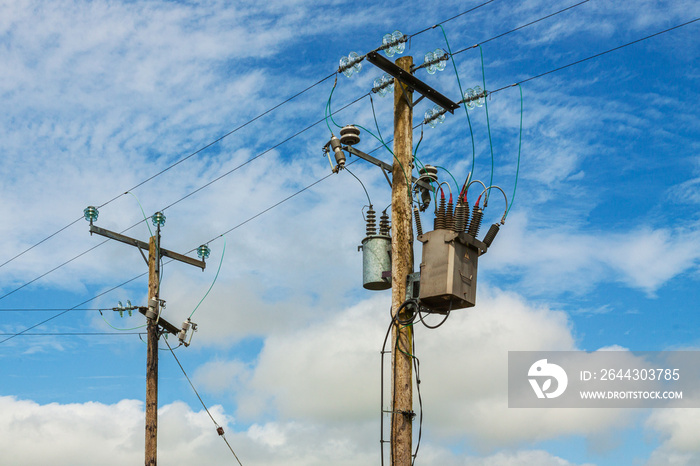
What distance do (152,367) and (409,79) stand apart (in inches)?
382

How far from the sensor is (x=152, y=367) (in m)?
17.7

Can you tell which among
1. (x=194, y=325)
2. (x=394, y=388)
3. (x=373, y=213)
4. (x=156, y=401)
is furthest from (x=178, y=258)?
(x=394, y=388)

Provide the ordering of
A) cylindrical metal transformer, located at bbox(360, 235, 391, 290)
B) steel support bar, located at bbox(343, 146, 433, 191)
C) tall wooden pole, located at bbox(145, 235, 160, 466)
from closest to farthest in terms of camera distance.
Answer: cylindrical metal transformer, located at bbox(360, 235, 391, 290), steel support bar, located at bbox(343, 146, 433, 191), tall wooden pole, located at bbox(145, 235, 160, 466)

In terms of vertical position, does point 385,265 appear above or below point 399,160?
below

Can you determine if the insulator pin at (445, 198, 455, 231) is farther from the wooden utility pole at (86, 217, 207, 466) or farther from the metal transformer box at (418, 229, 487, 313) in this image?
the wooden utility pole at (86, 217, 207, 466)

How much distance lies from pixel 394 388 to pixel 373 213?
251 centimetres

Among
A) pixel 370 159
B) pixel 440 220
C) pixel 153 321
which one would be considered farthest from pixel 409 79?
pixel 153 321

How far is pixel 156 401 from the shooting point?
683 inches

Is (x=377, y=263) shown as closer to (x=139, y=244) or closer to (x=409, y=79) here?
(x=409, y=79)

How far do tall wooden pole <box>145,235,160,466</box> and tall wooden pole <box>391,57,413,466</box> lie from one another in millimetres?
8740

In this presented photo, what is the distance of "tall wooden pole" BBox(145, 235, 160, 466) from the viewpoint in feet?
55.8

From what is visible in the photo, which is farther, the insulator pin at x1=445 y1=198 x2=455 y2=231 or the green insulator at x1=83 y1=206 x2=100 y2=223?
the green insulator at x1=83 y1=206 x2=100 y2=223

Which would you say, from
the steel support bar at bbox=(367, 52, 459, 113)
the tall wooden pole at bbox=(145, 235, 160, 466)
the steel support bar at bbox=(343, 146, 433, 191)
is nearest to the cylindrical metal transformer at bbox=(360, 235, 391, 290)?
the steel support bar at bbox=(343, 146, 433, 191)

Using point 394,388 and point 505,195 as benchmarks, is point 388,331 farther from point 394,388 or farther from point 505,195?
Result: point 505,195
